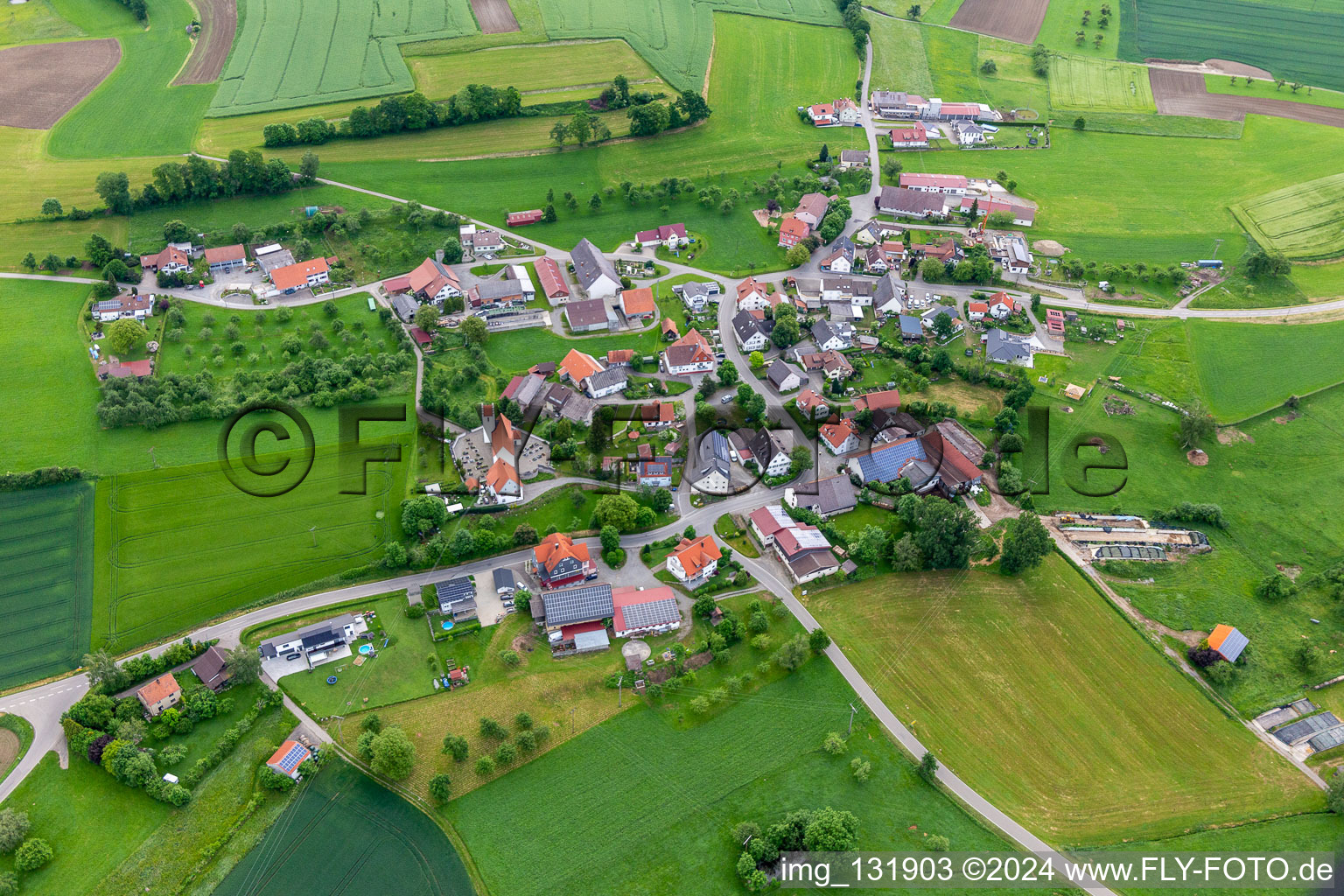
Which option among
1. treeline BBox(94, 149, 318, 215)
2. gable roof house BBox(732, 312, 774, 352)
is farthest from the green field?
gable roof house BBox(732, 312, 774, 352)

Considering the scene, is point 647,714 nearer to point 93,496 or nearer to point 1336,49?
point 93,496

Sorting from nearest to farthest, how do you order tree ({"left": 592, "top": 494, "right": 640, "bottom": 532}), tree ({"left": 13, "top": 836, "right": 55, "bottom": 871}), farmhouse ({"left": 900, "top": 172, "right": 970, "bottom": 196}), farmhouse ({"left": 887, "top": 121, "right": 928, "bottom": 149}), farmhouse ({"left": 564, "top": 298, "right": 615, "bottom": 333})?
tree ({"left": 13, "top": 836, "right": 55, "bottom": 871}) < tree ({"left": 592, "top": 494, "right": 640, "bottom": 532}) < farmhouse ({"left": 564, "top": 298, "right": 615, "bottom": 333}) < farmhouse ({"left": 900, "top": 172, "right": 970, "bottom": 196}) < farmhouse ({"left": 887, "top": 121, "right": 928, "bottom": 149})

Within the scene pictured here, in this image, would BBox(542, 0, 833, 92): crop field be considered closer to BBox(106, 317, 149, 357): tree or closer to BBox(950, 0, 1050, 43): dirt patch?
BBox(950, 0, 1050, 43): dirt patch

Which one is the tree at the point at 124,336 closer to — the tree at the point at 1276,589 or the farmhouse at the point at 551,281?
the farmhouse at the point at 551,281

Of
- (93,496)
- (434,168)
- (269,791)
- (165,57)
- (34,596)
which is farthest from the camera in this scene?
(165,57)

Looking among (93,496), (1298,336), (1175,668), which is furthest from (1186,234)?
(93,496)

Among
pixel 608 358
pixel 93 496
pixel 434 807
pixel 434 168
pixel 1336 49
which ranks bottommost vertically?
pixel 434 807

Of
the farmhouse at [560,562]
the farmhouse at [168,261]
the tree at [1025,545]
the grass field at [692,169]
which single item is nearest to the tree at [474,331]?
the grass field at [692,169]
